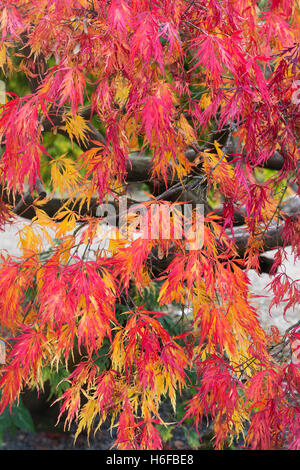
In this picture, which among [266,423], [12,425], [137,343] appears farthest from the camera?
[12,425]

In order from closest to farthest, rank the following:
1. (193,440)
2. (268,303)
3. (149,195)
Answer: (149,195) → (193,440) → (268,303)

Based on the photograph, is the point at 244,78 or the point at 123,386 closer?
the point at 244,78

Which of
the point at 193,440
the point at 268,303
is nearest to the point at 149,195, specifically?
the point at 193,440

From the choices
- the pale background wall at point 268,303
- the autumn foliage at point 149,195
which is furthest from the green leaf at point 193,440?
the autumn foliage at point 149,195

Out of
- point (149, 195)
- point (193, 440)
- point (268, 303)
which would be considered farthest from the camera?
point (268, 303)

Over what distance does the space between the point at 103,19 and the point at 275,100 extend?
0.51m

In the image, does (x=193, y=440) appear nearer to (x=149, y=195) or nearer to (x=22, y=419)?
(x=22, y=419)

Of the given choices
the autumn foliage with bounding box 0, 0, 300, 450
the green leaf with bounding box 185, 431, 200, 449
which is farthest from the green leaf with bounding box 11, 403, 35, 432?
the autumn foliage with bounding box 0, 0, 300, 450

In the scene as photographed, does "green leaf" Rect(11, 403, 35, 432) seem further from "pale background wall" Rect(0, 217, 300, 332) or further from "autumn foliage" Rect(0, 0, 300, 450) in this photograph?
"autumn foliage" Rect(0, 0, 300, 450)

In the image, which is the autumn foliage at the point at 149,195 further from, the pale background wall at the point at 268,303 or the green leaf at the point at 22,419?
the pale background wall at the point at 268,303
